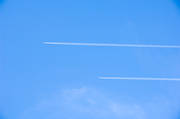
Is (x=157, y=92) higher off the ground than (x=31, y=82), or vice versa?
(x=31, y=82)

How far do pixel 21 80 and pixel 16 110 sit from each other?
0.60 ft

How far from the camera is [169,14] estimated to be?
5.13 feet

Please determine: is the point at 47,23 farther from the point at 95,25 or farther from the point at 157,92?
the point at 157,92

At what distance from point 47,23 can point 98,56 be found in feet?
1.28

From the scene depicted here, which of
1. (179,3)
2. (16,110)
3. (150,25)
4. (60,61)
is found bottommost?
(16,110)

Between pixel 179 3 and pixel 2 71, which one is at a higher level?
pixel 179 3

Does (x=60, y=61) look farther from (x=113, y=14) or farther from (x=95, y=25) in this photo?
(x=113, y=14)

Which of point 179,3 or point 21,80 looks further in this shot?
point 179,3

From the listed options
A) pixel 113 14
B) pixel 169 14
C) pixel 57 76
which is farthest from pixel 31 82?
pixel 169 14

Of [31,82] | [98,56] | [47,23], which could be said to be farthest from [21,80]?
[98,56]

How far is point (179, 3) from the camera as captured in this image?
5.17 ft

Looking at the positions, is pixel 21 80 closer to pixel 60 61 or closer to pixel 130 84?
pixel 60 61

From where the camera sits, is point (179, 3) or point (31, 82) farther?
point (179, 3)

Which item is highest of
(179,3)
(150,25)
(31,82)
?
(179,3)
